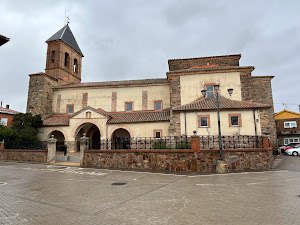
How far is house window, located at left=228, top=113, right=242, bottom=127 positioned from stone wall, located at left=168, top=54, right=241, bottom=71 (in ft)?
31.7

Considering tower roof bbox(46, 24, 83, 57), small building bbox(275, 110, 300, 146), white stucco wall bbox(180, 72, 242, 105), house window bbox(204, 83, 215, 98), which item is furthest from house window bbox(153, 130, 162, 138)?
small building bbox(275, 110, 300, 146)

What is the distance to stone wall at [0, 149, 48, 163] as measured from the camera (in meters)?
18.4

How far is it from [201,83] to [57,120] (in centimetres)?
1881

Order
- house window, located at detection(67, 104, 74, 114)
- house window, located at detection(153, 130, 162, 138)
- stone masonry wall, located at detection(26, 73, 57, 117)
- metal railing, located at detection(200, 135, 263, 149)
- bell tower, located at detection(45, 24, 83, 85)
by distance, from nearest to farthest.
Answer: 1. metal railing, located at detection(200, 135, 263, 149)
2. house window, located at detection(153, 130, 162, 138)
3. stone masonry wall, located at detection(26, 73, 57, 117)
4. house window, located at detection(67, 104, 74, 114)
5. bell tower, located at detection(45, 24, 83, 85)

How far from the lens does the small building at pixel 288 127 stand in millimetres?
36638

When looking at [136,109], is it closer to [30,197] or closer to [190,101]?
[190,101]

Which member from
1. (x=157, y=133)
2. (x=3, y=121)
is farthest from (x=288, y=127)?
(x=3, y=121)

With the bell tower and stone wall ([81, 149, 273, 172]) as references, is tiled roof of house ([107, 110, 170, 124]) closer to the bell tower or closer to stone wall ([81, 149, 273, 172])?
stone wall ([81, 149, 273, 172])

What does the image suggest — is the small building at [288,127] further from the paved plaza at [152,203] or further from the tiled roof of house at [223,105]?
the paved plaza at [152,203]

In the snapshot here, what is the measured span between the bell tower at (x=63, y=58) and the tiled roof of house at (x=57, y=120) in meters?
6.45

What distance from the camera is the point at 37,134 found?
2597 cm

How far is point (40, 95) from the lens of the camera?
91.6 ft

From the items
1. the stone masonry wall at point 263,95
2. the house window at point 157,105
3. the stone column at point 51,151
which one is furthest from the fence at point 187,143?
the house window at point 157,105

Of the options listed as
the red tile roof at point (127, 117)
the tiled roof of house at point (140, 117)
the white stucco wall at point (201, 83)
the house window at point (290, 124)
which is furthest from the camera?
the house window at point (290, 124)
